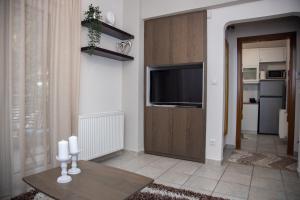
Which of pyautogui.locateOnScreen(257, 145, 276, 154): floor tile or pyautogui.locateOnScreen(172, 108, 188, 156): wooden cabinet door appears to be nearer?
pyautogui.locateOnScreen(172, 108, 188, 156): wooden cabinet door

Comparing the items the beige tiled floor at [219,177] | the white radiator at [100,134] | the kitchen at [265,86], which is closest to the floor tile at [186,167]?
the beige tiled floor at [219,177]

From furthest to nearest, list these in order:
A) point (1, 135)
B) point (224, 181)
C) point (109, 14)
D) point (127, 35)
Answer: point (127, 35) → point (109, 14) → point (224, 181) → point (1, 135)

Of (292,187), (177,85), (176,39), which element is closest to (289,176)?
(292,187)

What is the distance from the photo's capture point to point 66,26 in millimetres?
2520

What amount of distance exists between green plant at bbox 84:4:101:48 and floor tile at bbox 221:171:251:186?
253 centimetres


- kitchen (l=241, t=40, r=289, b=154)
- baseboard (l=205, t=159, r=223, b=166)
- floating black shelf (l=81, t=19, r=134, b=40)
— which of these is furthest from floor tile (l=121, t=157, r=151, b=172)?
kitchen (l=241, t=40, r=289, b=154)

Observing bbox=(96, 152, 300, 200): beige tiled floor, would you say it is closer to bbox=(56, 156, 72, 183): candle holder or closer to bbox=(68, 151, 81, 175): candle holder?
bbox=(68, 151, 81, 175): candle holder

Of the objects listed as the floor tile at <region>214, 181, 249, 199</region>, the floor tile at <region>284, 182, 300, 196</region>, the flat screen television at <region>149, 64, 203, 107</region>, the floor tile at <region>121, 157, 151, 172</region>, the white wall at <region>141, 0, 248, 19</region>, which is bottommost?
the floor tile at <region>214, 181, 249, 199</region>

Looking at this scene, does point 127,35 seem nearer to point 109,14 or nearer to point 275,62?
point 109,14

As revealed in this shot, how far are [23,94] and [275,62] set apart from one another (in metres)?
6.41

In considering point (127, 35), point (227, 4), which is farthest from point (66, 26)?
point (227, 4)

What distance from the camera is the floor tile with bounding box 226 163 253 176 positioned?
116 inches

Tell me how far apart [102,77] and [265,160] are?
309 cm

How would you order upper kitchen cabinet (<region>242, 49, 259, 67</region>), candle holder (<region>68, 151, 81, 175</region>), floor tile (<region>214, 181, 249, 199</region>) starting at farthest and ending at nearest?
upper kitchen cabinet (<region>242, 49, 259, 67</region>) → floor tile (<region>214, 181, 249, 199</region>) → candle holder (<region>68, 151, 81, 175</region>)
